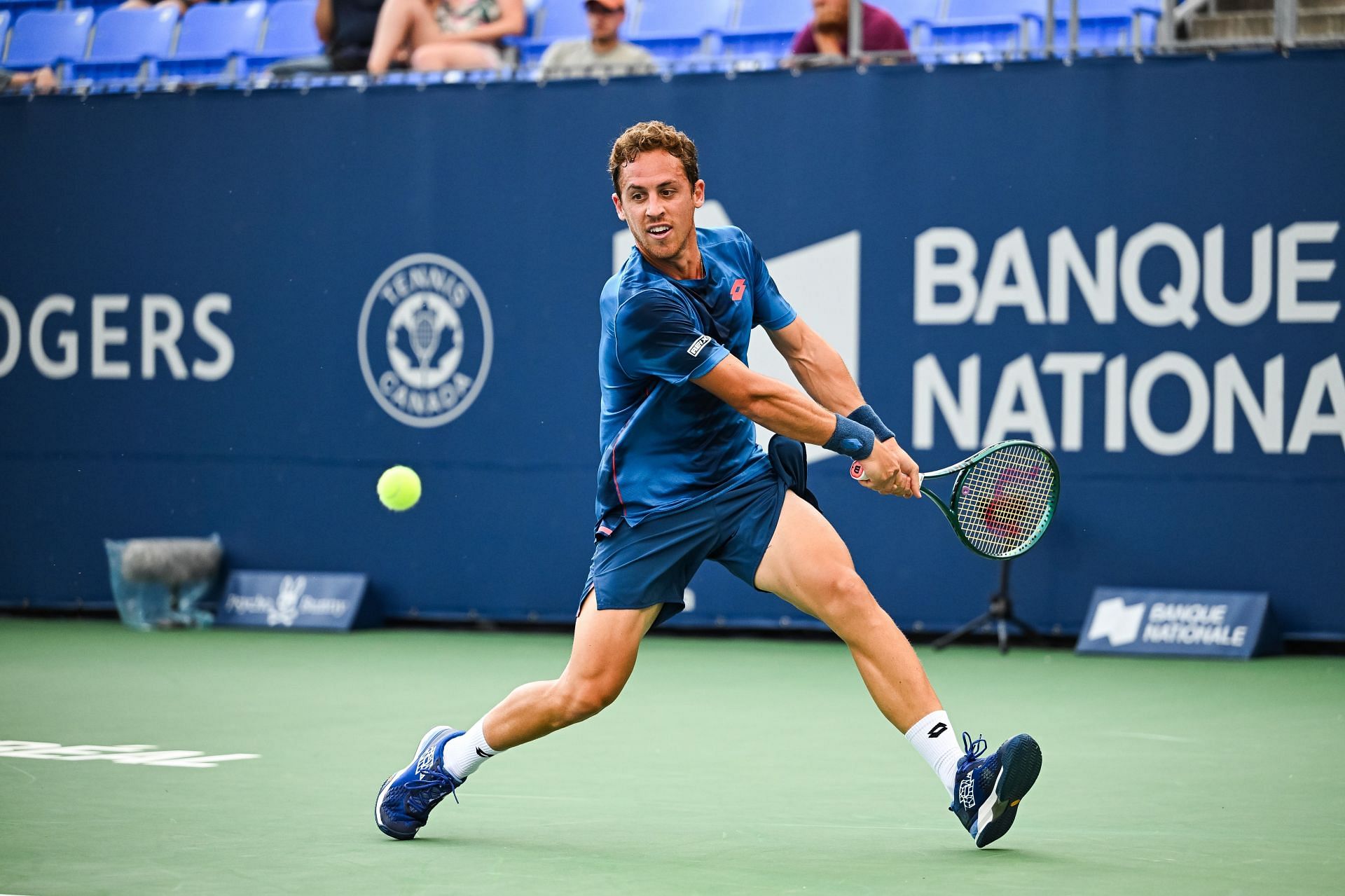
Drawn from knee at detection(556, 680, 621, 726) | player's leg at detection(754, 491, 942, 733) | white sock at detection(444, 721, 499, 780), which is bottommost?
white sock at detection(444, 721, 499, 780)

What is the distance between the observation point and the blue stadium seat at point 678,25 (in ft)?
37.7

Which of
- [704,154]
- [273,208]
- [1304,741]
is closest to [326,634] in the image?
[273,208]

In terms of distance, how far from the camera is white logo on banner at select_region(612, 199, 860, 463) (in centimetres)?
947

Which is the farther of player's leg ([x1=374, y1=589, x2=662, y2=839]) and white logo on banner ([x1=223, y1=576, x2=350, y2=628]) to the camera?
white logo on banner ([x1=223, y1=576, x2=350, y2=628])

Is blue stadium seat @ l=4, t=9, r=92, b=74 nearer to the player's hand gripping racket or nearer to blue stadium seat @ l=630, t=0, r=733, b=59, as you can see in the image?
blue stadium seat @ l=630, t=0, r=733, b=59

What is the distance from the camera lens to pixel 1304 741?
21.4 ft

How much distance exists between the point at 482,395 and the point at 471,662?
171 centimetres

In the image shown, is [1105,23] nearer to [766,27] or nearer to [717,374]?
[766,27]

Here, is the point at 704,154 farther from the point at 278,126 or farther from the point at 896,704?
the point at 896,704

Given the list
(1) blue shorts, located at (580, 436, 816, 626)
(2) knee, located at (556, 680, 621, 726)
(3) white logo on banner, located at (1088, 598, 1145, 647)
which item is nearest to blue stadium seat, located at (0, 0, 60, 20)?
(3) white logo on banner, located at (1088, 598, 1145, 647)

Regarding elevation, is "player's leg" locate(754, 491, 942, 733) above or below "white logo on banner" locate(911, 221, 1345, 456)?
below

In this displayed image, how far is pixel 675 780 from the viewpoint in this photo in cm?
579

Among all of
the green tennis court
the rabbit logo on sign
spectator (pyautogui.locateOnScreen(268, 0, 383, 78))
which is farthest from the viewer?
spectator (pyautogui.locateOnScreen(268, 0, 383, 78))

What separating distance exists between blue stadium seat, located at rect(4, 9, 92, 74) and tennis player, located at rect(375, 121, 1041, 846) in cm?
938
